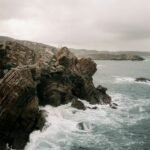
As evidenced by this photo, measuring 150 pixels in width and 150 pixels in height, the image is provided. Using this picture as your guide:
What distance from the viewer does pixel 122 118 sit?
6956 centimetres

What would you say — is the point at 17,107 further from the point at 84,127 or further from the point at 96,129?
the point at 96,129

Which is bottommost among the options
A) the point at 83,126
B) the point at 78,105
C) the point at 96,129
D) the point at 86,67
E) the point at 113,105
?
the point at 96,129

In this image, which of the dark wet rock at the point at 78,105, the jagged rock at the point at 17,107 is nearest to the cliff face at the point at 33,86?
the jagged rock at the point at 17,107

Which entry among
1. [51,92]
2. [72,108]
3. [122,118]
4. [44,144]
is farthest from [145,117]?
[44,144]

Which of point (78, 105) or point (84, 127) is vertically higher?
point (78, 105)

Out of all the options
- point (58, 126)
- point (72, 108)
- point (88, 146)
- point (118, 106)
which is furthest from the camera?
point (118, 106)

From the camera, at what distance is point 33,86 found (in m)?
53.2

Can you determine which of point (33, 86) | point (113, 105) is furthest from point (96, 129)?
point (113, 105)

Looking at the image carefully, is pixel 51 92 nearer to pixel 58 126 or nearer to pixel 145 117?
pixel 58 126

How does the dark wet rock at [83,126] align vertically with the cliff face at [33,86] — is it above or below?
below

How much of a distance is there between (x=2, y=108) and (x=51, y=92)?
2518 cm

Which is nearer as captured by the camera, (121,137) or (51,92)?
(121,137)

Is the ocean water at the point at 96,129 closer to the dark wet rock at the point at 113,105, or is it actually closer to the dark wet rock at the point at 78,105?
the dark wet rock at the point at 113,105

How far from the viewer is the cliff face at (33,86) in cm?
4997
